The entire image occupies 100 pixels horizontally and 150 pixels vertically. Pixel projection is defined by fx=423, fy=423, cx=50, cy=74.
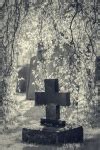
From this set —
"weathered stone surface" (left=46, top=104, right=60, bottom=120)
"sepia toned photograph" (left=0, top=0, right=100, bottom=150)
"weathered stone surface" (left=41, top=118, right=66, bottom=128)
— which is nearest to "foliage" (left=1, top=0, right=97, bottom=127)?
"sepia toned photograph" (left=0, top=0, right=100, bottom=150)

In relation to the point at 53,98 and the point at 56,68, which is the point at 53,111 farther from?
the point at 56,68

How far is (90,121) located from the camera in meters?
10.3

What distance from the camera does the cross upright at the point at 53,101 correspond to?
9.05m

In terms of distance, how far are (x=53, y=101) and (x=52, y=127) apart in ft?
1.85

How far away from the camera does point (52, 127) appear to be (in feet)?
29.7

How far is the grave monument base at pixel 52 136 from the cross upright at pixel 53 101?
A: 0.69 feet

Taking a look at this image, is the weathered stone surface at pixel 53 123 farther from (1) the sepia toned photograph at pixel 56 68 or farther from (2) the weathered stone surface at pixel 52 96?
(2) the weathered stone surface at pixel 52 96

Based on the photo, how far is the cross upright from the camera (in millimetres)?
9047

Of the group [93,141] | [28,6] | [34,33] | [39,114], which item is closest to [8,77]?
[34,33]

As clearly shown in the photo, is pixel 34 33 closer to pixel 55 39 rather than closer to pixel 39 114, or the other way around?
pixel 55 39

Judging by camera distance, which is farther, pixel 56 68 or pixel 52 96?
pixel 56 68

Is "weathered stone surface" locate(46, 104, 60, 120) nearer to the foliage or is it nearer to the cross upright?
the cross upright

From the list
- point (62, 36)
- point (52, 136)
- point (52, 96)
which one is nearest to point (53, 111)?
point (52, 96)

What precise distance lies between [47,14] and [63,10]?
0.34 metres
